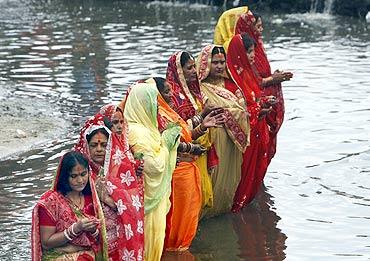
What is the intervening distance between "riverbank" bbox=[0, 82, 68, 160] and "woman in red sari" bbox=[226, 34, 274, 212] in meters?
3.33

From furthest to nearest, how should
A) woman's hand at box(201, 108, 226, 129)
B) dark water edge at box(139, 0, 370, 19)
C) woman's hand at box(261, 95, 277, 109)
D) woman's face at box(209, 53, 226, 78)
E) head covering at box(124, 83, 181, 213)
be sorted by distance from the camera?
dark water edge at box(139, 0, 370, 19) < woman's hand at box(261, 95, 277, 109) < woman's face at box(209, 53, 226, 78) < woman's hand at box(201, 108, 226, 129) < head covering at box(124, 83, 181, 213)

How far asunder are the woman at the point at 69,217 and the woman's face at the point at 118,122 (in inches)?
31.3

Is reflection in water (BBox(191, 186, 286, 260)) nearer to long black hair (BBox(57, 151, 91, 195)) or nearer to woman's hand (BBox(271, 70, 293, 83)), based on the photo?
woman's hand (BBox(271, 70, 293, 83))

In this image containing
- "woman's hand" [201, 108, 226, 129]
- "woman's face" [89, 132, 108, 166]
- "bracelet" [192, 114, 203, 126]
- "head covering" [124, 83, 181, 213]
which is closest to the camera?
"woman's face" [89, 132, 108, 166]

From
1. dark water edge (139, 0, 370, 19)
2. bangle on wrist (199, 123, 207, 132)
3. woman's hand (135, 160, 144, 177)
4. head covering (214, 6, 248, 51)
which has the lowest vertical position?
dark water edge (139, 0, 370, 19)

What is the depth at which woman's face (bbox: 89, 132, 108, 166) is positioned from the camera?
18.9ft

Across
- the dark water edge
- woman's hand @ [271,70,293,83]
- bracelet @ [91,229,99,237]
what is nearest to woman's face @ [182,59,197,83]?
woman's hand @ [271,70,293,83]

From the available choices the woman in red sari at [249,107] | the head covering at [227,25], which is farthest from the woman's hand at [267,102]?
the head covering at [227,25]

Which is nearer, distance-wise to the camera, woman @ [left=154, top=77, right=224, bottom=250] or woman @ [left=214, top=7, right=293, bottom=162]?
woman @ [left=154, top=77, right=224, bottom=250]

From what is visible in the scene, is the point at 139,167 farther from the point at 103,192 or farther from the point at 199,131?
the point at 199,131

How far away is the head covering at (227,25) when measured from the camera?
9.06 metres

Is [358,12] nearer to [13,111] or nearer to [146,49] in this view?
[146,49]

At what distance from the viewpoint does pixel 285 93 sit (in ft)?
46.4

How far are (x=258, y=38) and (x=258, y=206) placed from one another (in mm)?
1591
